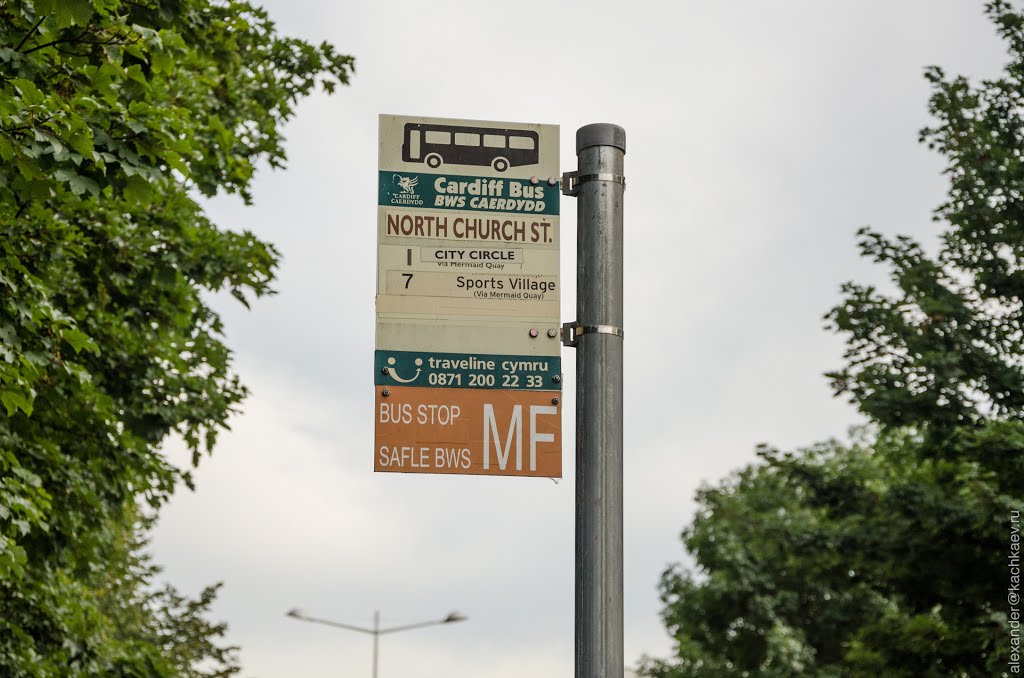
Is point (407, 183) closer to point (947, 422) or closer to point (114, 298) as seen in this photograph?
point (114, 298)

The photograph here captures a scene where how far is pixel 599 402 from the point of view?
5004 mm

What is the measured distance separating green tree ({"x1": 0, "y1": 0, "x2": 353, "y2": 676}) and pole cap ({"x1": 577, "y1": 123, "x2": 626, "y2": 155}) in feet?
15.9

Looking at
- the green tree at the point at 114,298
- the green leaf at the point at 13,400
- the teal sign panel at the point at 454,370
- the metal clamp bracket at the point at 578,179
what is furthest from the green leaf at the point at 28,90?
the metal clamp bracket at the point at 578,179

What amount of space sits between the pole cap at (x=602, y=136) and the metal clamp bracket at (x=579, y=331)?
65cm

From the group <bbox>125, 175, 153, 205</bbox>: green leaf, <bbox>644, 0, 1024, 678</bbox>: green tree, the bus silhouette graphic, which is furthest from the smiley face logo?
<bbox>644, 0, 1024, 678</bbox>: green tree

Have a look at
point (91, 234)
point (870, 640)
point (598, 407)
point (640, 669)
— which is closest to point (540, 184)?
point (598, 407)

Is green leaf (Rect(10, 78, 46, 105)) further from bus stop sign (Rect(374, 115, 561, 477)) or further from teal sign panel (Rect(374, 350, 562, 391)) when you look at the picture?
teal sign panel (Rect(374, 350, 562, 391))

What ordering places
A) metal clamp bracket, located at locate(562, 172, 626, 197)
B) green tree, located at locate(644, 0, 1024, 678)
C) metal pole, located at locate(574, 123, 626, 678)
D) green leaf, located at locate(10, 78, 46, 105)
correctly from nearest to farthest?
1. metal pole, located at locate(574, 123, 626, 678)
2. metal clamp bracket, located at locate(562, 172, 626, 197)
3. green leaf, located at locate(10, 78, 46, 105)
4. green tree, located at locate(644, 0, 1024, 678)

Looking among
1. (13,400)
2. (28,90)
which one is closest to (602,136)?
(28,90)

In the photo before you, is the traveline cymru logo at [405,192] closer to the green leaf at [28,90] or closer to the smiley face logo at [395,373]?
the smiley face logo at [395,373]

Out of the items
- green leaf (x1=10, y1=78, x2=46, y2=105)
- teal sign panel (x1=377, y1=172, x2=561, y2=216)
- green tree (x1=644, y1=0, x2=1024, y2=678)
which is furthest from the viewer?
green tree (x1=644, y1=0, x2=1024, y2=678)

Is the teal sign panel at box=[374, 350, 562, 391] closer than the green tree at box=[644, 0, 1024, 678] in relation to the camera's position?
Yes

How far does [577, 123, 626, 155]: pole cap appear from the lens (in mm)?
5230

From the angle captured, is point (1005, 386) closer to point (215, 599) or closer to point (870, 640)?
point (870, 640)
